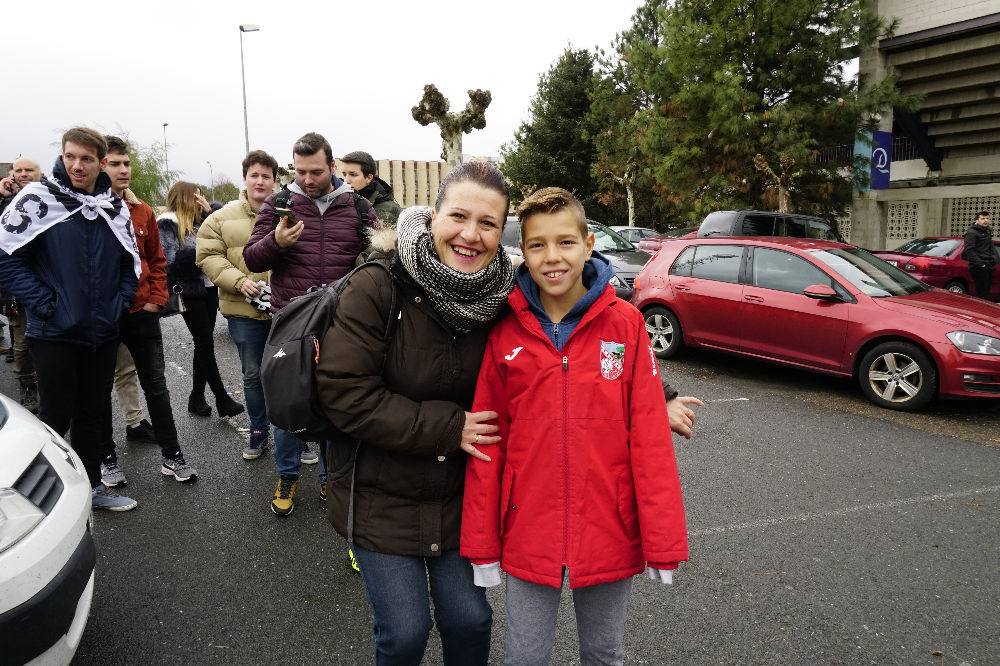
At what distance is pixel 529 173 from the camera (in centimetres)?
3023

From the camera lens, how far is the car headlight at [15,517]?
194cm

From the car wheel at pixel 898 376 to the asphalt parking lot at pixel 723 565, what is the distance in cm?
65

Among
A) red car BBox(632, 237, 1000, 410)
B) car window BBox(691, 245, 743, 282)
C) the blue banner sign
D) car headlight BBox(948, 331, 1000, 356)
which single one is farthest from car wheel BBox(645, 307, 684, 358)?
the blue banner sign

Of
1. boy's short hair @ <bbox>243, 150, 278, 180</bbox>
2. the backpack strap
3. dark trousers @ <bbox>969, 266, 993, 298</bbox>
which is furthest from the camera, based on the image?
dark trousers @ <bbox>969, 266, 993, 298</bbox>

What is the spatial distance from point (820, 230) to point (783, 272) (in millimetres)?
5846

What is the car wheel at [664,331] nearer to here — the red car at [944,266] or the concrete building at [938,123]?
the red car at [944,266]

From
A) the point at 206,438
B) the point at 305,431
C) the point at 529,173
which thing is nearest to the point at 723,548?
the point at 305,431

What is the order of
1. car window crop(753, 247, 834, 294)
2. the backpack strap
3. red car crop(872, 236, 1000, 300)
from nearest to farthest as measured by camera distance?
1. the backpack strap
2. car window crop(753, 247, 834, 294)
3. red car crop(872, 236, 1000, 300)

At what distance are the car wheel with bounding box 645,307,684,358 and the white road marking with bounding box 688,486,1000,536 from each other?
12.7ft

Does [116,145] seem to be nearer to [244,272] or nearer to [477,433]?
[244,272]

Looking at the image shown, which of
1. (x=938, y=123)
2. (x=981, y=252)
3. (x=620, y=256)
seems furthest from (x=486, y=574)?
(x=938, y=123)

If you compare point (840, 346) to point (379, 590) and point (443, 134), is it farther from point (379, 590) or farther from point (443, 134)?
point (443, 134)

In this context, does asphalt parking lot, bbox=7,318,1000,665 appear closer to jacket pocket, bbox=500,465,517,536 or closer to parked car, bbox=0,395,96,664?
parked car, bbox=0,395,96,664

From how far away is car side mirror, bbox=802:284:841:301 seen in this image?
6.32 meters
